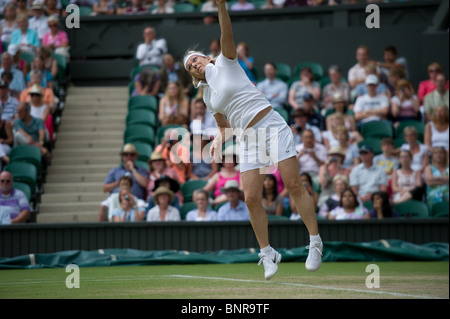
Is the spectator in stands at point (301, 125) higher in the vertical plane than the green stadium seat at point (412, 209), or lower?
higher

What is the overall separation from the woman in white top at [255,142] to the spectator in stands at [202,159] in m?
6.10

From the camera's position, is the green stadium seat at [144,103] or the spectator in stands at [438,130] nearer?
the spectator in stands at [438,130]

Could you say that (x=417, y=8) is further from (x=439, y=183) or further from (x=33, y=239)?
(x=33, y=239)

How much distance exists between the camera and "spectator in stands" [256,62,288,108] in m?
14.6

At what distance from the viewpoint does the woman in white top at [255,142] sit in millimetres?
6422

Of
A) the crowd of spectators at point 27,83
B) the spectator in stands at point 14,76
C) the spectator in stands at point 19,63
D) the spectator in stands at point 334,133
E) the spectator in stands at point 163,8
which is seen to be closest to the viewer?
the crowd of spectators at point 27,83

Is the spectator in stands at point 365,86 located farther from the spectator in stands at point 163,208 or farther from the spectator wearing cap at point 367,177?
the spectator in stands at point 163,208

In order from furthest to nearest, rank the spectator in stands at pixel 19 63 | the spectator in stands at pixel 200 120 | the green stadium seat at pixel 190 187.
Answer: the spectator in stands at pixel 19 63 < the spectator in stands at pixel 200 120 < the green stadium seat at pixel 190 187

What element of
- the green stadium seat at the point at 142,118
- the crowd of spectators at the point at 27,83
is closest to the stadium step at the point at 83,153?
the crowd of spectators at the point at 27,83

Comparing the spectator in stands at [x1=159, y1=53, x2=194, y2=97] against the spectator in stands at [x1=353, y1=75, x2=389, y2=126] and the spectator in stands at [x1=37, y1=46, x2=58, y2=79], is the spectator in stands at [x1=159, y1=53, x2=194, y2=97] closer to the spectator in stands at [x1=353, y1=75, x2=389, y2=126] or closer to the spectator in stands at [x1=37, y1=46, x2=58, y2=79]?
the spectator in stands at [x1=37, y1=46, x2=58, y2=79]

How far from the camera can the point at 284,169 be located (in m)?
6.42

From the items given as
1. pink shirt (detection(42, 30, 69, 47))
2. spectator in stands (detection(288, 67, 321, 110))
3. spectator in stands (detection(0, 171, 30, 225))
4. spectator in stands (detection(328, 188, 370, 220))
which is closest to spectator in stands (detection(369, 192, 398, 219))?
spectator in stands (detection(328, 188, 370, 220))

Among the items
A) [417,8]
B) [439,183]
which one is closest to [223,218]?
[439,183]

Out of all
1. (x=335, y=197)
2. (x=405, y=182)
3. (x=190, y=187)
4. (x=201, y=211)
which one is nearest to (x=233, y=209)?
(x=201, y=211)
